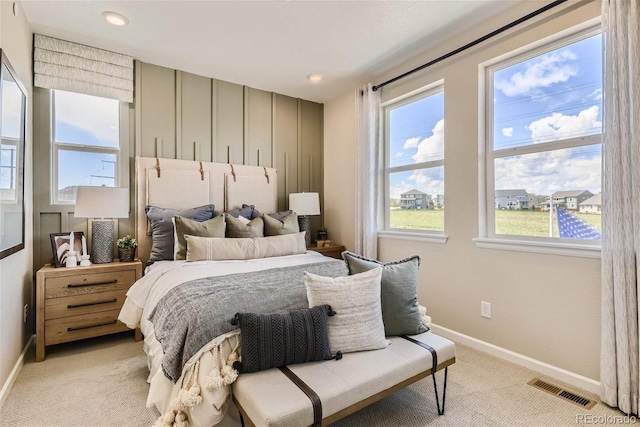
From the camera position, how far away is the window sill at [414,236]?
2.89 m

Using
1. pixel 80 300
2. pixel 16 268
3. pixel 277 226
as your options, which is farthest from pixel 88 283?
pixel 277 226

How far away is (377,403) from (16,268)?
2619 mm

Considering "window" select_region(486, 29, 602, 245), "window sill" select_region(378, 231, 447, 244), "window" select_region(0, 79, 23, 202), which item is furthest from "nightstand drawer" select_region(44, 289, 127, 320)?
"window" select_region(486, 29, 602, 245)

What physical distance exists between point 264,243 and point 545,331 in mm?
2292

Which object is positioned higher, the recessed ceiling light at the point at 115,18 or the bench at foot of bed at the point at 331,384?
the recessed ceiling light at the point at 115,18

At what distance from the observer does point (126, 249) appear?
2840 millimetres

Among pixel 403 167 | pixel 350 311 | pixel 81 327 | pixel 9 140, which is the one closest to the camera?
pixel 350 311

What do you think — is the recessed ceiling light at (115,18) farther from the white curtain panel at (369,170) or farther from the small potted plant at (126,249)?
the white curtain panel at (369,170)

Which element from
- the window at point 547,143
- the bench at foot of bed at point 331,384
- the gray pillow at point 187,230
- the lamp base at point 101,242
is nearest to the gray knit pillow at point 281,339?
the bench at foot of bed at point 331,384

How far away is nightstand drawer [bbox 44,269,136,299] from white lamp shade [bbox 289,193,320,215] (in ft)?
5.86

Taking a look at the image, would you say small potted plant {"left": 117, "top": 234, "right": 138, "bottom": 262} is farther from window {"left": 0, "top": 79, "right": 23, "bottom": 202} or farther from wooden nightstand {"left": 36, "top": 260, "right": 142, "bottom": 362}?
window {"left": 0, "top": 79, "right": 23, "bottom": 202}

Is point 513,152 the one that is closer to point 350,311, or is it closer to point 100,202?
point 350,311

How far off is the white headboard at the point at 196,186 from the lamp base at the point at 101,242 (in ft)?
1.00

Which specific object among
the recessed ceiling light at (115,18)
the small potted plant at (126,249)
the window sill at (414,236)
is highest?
the recessed ceiling light at (115,18)
